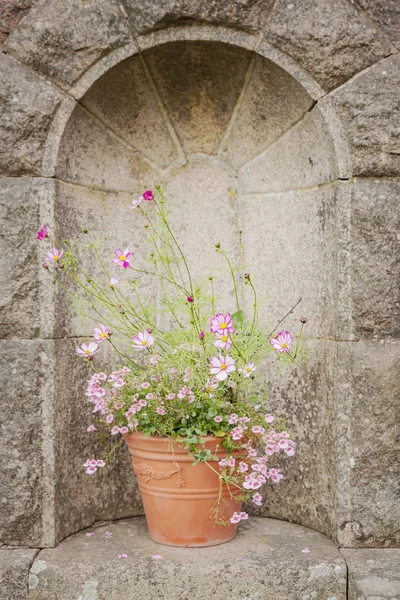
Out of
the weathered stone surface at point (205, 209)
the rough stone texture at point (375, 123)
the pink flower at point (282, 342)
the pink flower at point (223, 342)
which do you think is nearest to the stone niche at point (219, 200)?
the weathered stone surface at point (205, 209)

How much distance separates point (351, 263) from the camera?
2.62 m

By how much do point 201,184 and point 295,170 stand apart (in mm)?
448

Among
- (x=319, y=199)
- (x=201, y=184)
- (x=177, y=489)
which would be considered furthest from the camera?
(x=201, y=184)

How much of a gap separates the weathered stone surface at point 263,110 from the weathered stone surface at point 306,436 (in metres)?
0.75

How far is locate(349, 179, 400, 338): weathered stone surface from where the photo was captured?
8.61ft

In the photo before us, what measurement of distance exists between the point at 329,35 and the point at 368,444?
1509 mm

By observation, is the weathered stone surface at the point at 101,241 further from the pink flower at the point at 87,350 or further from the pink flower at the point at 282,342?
the pink flower at the point at 282,342

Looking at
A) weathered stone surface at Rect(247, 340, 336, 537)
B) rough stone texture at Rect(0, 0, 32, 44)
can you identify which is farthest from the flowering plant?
rough stone texture at Rect(0, 0, 32, 44)

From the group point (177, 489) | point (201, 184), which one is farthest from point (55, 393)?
point (201, 184)

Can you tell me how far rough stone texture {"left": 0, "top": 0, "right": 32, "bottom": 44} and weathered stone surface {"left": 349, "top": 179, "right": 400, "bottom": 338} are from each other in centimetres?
137

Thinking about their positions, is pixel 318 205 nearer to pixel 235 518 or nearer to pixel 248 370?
pixel 248 370

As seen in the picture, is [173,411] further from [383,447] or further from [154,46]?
[154,46]

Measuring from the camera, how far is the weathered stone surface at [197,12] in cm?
267

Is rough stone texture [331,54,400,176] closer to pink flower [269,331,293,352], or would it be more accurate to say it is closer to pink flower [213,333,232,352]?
pink flower [269,331,293,352]
